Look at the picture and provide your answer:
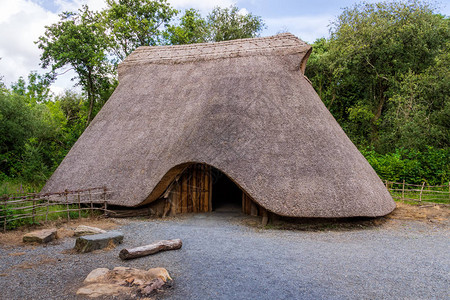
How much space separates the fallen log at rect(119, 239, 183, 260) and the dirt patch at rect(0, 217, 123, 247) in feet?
7.74

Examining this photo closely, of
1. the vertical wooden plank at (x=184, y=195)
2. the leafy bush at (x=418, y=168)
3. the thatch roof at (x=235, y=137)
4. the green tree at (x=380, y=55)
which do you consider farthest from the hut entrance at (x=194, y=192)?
the green tree at (x=380, y=55)

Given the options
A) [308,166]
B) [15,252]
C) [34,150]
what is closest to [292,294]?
[308,166]

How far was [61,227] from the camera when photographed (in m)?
7.82

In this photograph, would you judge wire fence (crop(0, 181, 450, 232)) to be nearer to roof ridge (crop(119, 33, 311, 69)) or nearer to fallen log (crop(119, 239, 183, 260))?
fallen log (crop(119, 239, 183, 260))

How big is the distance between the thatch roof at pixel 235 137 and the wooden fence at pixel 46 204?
0.37 m

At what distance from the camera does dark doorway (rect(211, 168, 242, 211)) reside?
10336mm

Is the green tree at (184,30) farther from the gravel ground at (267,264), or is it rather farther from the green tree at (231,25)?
the gravel ground at (267,264)

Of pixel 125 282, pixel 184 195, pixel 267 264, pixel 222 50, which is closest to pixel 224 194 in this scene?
pixel 184 195

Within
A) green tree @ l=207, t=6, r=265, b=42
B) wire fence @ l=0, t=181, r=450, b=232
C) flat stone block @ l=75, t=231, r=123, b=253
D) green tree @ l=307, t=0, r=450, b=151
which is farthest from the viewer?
green tree @ l=207, t=6, r=265, b=42

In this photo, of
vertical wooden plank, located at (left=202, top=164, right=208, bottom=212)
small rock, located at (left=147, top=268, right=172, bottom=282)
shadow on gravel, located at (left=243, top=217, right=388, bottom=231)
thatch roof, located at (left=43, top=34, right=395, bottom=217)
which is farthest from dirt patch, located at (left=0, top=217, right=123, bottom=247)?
shadow on gravel, located at (left=243, top=217, right=388, bottom=231)

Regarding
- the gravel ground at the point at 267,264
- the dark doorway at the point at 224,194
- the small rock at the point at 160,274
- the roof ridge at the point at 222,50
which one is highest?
the roof ridge at the point at 222,50

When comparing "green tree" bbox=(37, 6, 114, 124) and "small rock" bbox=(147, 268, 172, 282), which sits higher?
"green tree" bbox=(37, 6, 114, 124)

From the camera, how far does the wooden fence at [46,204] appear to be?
7421 millimetres

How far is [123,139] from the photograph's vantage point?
10195 millimetres
